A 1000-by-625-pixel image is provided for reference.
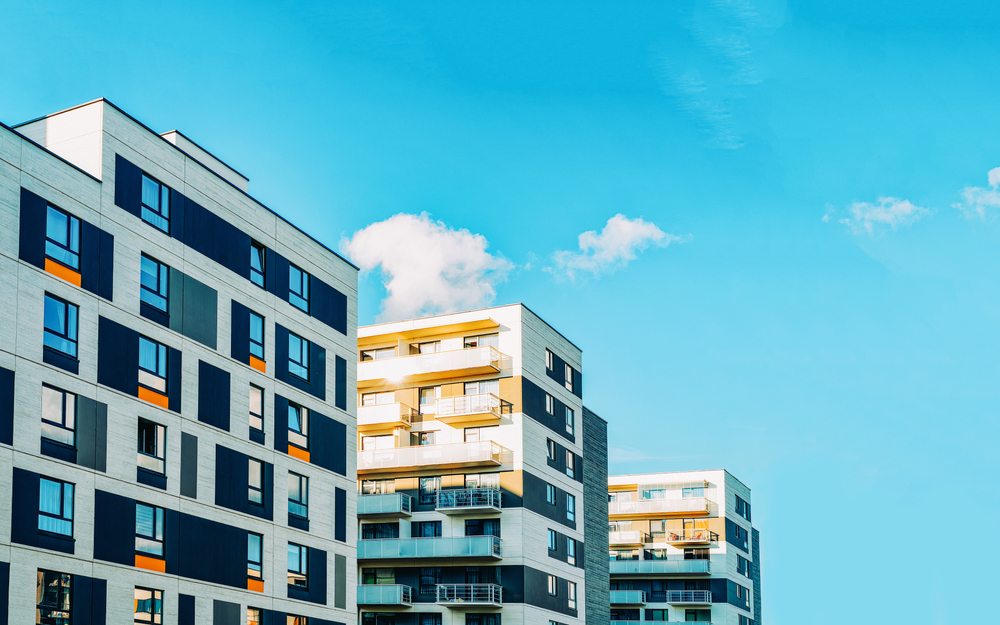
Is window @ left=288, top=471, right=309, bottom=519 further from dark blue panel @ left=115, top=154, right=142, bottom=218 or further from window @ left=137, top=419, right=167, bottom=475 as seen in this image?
dark blue panel @ left=115, top=154, right=142, bottom=218

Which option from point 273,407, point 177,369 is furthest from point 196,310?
point 273,407

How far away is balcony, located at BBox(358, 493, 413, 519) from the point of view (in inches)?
2438

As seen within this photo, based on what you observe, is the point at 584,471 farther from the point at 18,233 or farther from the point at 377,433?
the point at 18,233

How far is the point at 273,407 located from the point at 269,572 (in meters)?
6.12

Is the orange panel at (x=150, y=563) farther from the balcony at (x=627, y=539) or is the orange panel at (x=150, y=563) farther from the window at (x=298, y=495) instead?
the balcony at (x=627, y=539)

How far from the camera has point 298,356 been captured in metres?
44.6

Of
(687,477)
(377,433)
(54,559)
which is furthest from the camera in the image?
(687,477)

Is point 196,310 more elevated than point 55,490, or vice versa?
point 196,310

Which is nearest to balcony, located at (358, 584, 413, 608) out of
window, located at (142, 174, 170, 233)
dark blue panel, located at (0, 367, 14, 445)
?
window, located at (142, 174, 170, 233)

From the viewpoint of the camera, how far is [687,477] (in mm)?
94688

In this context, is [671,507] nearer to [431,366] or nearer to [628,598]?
[628,598]

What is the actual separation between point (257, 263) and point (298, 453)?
7.57 metres

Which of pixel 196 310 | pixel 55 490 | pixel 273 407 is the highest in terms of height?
pixel 196 310

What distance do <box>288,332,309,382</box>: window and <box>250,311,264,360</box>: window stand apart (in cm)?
173
